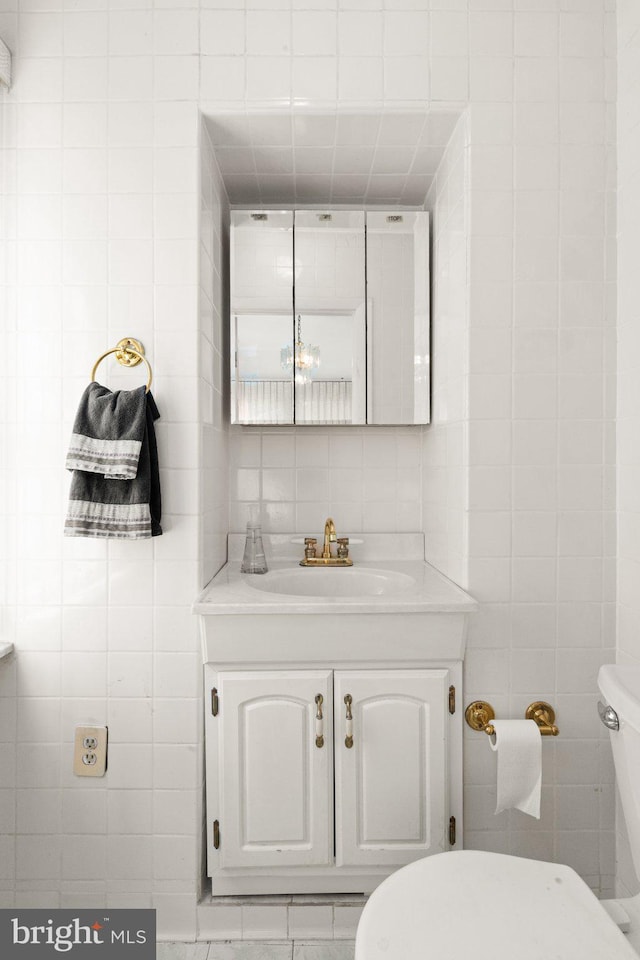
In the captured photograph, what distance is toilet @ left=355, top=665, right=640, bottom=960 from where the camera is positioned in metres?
0.89

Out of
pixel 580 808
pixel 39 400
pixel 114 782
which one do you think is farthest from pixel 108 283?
pixel 580 808

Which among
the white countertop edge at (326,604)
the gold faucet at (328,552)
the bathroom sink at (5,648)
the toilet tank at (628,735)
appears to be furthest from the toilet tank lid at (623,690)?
the bathroom sink at (5,648)

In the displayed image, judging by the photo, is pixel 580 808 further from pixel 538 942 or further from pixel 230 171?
pixel 230 171

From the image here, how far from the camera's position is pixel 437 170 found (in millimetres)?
1778

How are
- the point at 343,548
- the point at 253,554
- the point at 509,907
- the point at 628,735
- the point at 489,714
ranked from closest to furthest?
the point at 509,907 < the point at 628,735 < the point at 489,714 < the point at 253,554 < the point at 343,548

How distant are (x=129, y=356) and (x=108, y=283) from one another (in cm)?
19

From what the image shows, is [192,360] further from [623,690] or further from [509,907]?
[509,907]

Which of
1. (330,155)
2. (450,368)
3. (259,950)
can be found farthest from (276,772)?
(330,155)

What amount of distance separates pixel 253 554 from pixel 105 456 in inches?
22.2

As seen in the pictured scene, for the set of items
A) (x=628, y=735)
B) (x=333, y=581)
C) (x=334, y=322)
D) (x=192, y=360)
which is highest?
(x=334, y=322)

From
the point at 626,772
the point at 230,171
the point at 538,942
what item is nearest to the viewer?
the point at 538,942

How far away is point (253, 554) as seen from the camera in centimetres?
179

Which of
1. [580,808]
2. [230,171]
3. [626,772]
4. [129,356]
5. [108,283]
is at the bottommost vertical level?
[580,808]

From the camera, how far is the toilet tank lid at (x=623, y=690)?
A: 1021 millimetres
